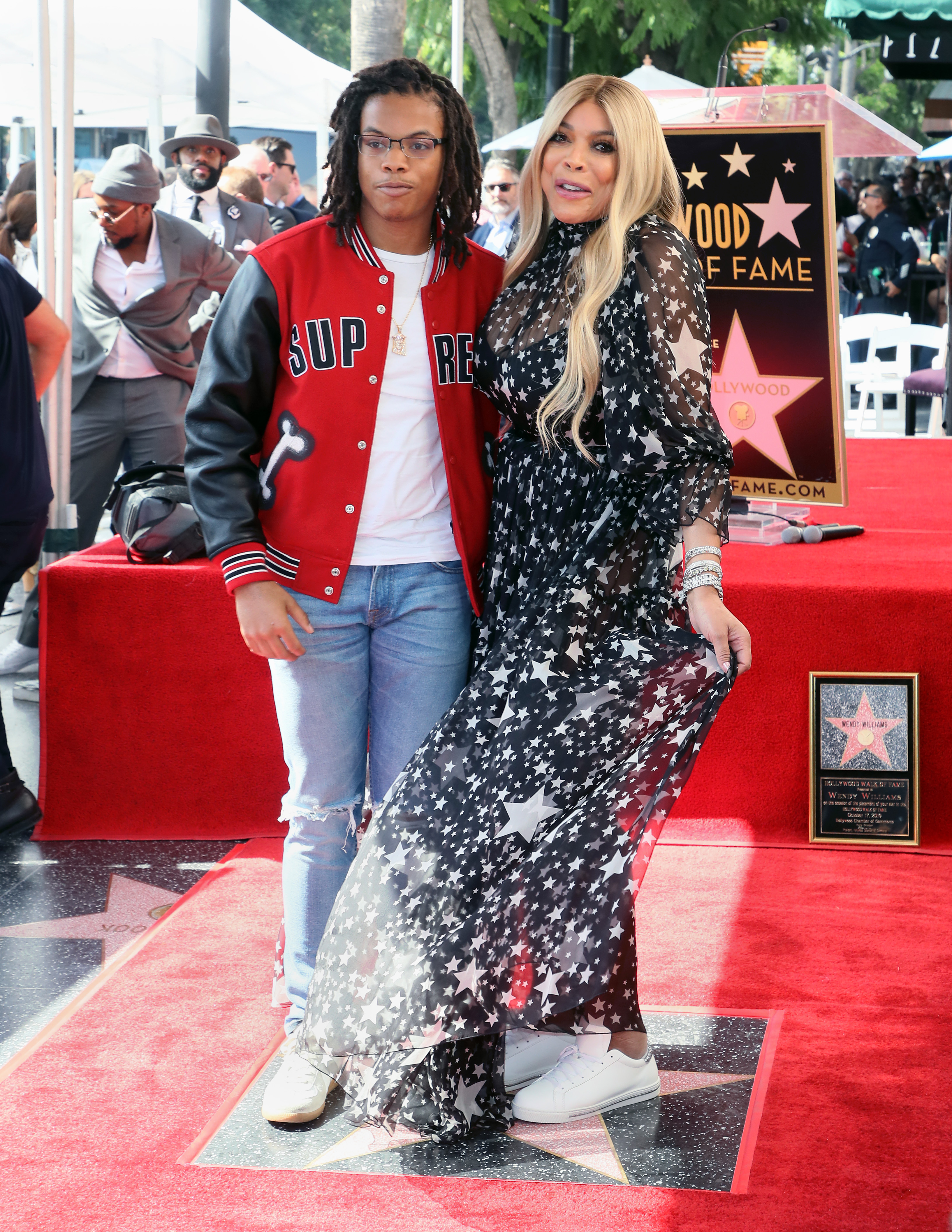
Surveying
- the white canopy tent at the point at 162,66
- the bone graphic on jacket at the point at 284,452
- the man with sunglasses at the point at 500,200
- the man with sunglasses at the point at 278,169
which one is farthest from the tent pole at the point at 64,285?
the man with sunglasses at the point at 278,169

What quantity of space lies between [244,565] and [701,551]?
746 mm

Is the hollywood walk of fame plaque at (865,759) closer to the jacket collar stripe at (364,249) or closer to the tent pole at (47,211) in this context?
the jacket collar stripe at (364,249)

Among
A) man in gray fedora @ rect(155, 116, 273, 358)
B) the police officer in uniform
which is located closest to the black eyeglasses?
man in gray fedora @ rect(155, 116, 273, 358)

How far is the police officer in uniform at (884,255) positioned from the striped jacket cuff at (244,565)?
11576 mm

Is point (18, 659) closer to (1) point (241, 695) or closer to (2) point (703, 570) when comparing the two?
(1) point (241, 695)

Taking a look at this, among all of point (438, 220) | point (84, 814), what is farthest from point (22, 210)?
point (438, 220)

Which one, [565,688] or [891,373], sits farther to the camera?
[891,373]

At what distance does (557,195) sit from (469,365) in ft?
1.03

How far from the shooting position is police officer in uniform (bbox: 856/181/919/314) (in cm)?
1280

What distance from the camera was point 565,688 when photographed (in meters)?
2.38

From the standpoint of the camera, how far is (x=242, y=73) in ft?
37.7

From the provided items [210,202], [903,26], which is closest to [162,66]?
[210,202]

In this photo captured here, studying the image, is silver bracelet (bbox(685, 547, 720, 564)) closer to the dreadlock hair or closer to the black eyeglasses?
the dreadlock hair

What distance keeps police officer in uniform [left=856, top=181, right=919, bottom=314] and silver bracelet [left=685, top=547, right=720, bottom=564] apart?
11345 mm
